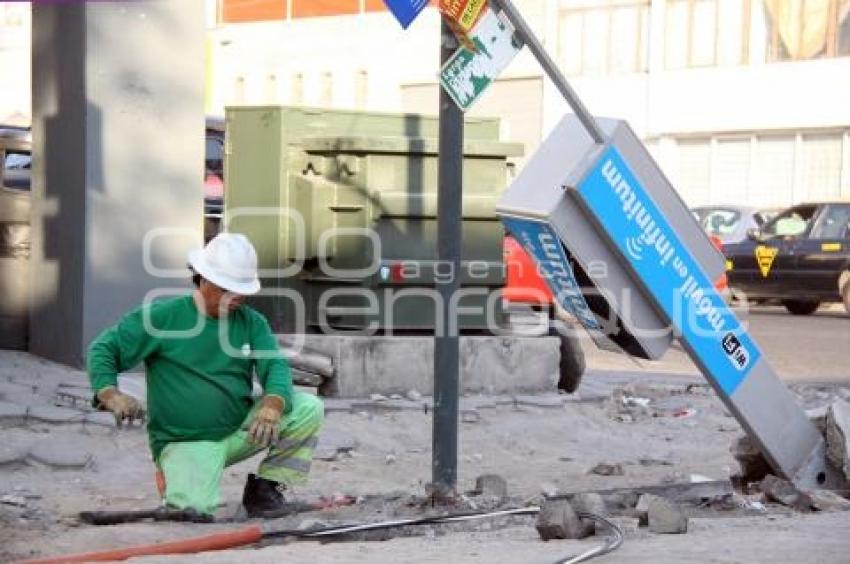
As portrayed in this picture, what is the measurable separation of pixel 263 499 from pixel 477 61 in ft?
6.95

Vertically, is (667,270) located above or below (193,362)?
above

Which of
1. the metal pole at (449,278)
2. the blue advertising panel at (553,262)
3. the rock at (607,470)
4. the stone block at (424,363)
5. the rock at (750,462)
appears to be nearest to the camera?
the blue advertising panel at (553,262)

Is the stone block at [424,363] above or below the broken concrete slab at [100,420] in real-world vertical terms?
above

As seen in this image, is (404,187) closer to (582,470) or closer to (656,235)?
(582,470)

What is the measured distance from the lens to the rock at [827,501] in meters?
6.50

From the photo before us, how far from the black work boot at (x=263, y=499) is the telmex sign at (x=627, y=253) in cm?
152

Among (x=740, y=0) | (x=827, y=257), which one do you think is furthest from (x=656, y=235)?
(x=740, y=0)

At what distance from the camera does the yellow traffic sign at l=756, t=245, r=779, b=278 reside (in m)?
21.2

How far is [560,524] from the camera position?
18.6 ft

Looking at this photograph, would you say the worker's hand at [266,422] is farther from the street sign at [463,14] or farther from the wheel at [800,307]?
the wheel at [800,307]

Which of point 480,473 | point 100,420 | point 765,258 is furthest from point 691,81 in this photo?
point 100,420

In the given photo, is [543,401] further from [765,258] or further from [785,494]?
[765,258]

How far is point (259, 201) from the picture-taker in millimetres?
9852

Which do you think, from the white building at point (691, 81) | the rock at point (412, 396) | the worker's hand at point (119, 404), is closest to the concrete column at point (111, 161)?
the rock at point (412, 396)
